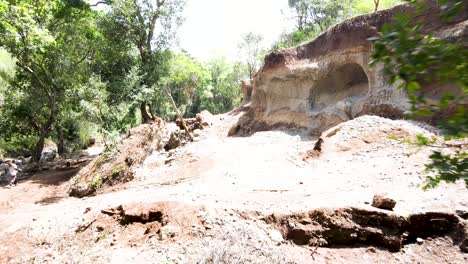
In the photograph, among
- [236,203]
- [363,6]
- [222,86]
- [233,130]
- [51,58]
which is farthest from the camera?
[222,86]

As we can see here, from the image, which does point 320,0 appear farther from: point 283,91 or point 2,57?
point 2,57

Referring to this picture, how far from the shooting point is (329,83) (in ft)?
53.3

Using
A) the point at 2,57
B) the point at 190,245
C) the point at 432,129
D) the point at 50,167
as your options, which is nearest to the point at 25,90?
the point at 50,167

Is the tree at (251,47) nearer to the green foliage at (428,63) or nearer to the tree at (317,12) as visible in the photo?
the tree at (317,12)

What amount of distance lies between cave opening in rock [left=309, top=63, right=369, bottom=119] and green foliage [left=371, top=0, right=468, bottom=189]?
500 inches

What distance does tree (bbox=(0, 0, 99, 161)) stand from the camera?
12.9 m

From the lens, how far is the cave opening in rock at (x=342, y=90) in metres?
14.3

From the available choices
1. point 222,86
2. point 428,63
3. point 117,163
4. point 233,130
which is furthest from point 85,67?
point 222,86

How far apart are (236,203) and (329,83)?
38.7 feet

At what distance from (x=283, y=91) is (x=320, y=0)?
15100 millimetres

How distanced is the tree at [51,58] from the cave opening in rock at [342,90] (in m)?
11.5

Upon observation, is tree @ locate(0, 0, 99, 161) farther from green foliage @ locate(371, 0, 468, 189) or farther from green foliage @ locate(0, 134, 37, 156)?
green foliage @ locate(371, 0, 468, 189)

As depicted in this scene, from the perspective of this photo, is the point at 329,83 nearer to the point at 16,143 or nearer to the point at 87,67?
the point at 87,67

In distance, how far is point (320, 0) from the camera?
28.3 m
